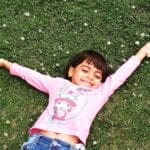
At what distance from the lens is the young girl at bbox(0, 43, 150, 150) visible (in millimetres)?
6465

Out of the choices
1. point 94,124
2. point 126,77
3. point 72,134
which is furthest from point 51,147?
point 126,77

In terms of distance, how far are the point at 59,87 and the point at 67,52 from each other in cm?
65

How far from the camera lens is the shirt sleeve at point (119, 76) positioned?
6.89 m

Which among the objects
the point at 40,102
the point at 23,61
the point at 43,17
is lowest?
the point at 40,102

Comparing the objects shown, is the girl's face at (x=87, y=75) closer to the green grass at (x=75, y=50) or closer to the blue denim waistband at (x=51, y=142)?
the green grass at (x=75, y=50)

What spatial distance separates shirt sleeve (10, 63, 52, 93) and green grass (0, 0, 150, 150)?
0.11 m

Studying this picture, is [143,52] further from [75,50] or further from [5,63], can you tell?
[5,63]

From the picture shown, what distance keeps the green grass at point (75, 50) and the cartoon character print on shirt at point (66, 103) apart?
35 cm

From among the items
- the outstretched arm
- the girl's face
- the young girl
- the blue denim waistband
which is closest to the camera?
Answer: the blue denim waistband

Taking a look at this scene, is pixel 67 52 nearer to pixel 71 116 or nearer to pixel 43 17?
pixel 43 17

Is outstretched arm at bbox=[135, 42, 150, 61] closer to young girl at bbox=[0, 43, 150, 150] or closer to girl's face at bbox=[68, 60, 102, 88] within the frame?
young girl at bbox=[0, 43, 150, 150]

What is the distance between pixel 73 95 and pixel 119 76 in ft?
1.96

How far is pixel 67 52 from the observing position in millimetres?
7344

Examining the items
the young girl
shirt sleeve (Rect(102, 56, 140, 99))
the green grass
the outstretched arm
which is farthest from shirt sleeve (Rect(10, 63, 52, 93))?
the outstretched arm
